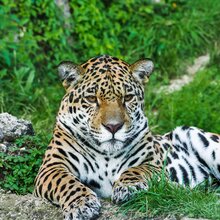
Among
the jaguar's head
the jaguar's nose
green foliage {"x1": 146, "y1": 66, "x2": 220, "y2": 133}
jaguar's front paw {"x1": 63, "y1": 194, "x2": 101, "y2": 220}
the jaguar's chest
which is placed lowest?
jaguar's front paw {"x1": 63, "y1": 194, "x2": 101, "y2": 220}

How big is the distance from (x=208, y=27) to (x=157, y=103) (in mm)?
2053

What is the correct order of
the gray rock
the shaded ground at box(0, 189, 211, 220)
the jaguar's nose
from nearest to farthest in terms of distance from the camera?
the shaded ground at box(0, 189, 211, 220)
the jaguar's nose
the gray rock

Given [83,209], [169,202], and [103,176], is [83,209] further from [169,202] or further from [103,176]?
[103,176]

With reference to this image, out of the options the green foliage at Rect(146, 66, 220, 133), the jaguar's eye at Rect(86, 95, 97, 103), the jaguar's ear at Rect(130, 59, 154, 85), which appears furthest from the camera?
the green foliage at Rect(146, 66, 220, 133)

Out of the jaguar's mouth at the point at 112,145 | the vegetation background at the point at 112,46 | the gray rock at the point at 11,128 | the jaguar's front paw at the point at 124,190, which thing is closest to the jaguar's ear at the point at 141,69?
the jaguar's mouth at the point at 112,145

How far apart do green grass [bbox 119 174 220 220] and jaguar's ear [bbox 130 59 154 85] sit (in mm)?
1280

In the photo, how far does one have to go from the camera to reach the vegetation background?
12891 millimetres

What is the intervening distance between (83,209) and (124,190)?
522 mm

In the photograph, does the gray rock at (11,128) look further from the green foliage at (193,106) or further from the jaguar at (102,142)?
the green foliage at (193,106)

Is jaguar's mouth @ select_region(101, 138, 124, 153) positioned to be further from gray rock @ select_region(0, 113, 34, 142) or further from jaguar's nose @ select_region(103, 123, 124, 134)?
gray rock @ select_region(0, 113, 34, 142)

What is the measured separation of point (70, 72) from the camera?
938 cm

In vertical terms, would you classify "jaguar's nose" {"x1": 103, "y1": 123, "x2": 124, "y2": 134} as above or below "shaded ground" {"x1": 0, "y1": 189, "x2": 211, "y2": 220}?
above

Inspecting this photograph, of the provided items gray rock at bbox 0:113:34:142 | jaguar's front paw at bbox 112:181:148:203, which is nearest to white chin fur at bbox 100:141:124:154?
jaguar's front paw at bbox 112:181:148:203

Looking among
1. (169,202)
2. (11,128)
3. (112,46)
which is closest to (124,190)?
(169,202)
